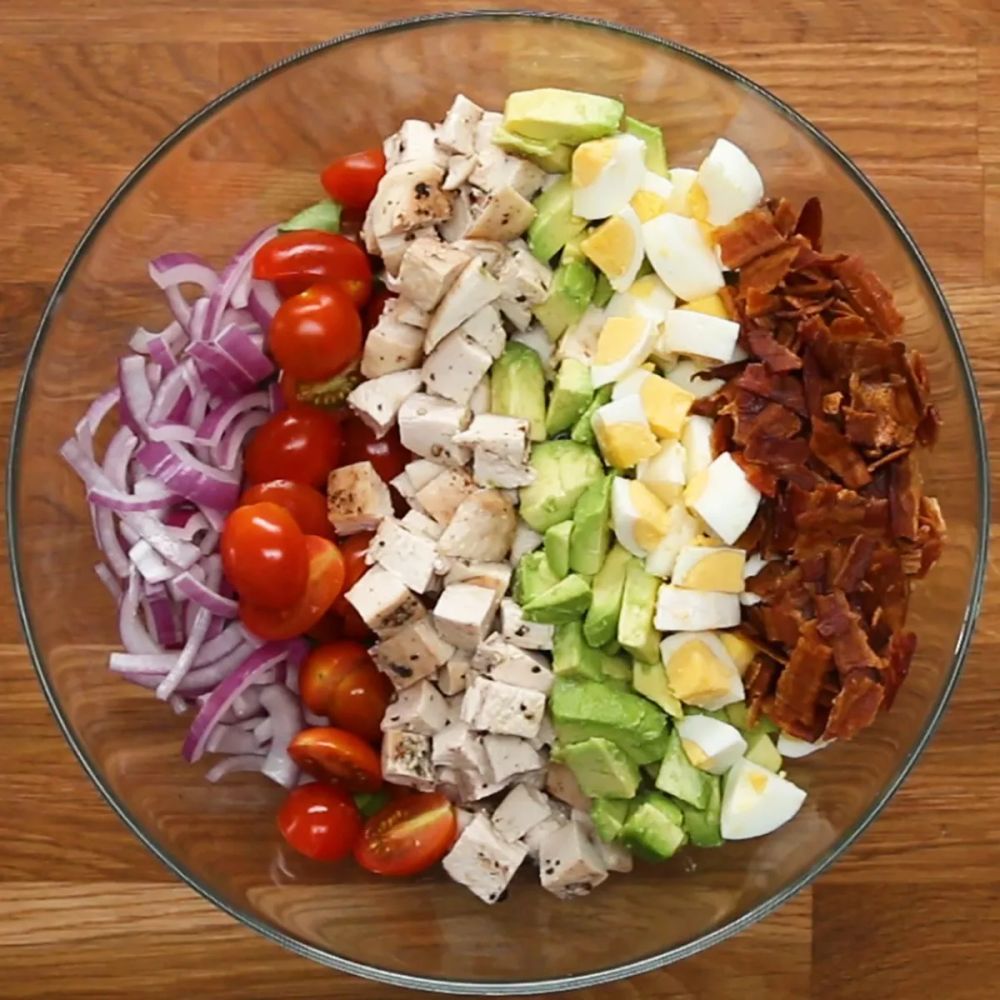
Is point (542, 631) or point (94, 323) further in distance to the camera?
point (94, 323)

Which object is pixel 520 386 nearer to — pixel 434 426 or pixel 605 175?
pixel 434 426

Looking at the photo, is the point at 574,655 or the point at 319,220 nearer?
the point at 574,655

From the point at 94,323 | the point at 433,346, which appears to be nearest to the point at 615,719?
the point at 433,346

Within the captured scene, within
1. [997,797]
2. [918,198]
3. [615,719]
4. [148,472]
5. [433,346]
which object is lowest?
[997,797]

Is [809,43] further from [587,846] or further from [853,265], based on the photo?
[587,846]

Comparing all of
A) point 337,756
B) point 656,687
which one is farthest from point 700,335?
point 337,756

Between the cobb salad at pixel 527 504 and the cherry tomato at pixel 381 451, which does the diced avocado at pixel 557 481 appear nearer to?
the cobb salad at pixel 527 504
